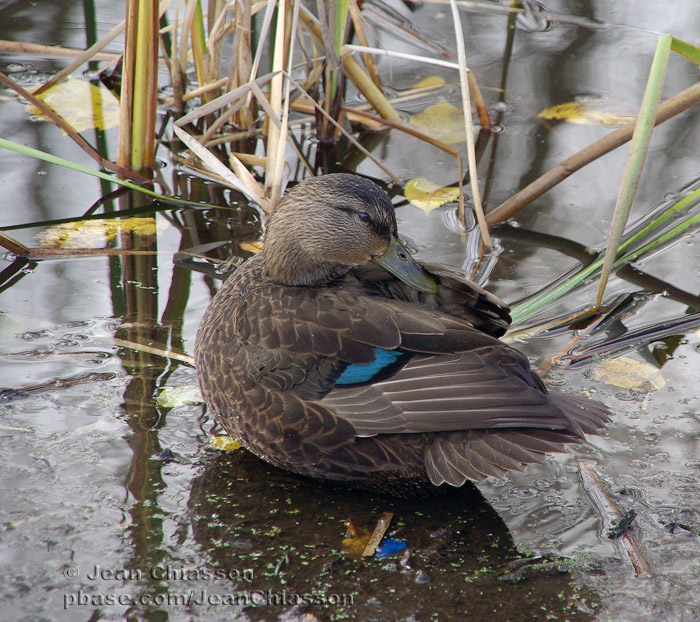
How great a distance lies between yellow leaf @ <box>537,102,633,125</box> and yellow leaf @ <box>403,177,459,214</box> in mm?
1270

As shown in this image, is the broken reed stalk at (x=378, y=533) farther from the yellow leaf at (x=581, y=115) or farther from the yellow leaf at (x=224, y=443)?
the yellow leaf at (x=581, y=115)

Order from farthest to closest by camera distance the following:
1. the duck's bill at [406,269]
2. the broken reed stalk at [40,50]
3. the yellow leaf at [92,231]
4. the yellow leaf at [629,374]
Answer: the broken reed stalk at [40,50], the yellow leaf at [92,231], the yellow leaf at [629,374], the duck's bill at [406,269]

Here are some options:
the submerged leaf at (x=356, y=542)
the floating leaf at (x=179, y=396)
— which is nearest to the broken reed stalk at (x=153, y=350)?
the floating leaf at (x=179, y=396)

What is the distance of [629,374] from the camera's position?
354 centimetres

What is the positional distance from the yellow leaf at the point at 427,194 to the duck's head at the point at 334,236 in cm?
167

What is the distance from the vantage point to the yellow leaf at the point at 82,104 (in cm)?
552

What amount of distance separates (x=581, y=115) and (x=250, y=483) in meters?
3.98

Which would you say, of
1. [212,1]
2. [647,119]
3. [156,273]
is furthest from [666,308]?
[212,1]

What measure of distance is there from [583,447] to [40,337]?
8.03 ft

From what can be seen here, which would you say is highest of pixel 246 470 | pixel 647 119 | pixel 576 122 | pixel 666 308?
pixel 647 119

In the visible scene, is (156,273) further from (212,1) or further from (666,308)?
(666,308)

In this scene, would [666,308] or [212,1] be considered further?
[212,1]

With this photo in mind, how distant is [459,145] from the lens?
548cm

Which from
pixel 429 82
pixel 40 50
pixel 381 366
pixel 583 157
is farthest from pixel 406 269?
pixel 40 50
